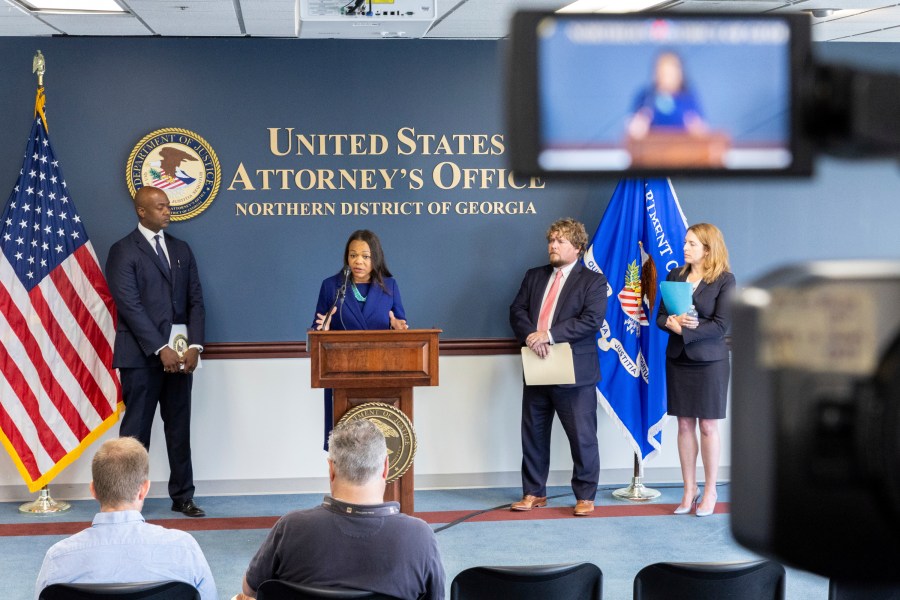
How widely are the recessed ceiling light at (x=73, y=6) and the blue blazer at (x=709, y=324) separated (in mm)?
3284

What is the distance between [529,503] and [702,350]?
133 centimetres

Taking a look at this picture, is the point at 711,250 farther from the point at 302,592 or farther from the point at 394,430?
the point at 302,592

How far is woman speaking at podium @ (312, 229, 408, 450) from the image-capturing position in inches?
207

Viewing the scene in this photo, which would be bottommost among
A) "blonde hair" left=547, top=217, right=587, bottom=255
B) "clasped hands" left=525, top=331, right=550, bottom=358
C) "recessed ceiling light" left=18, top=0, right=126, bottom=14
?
"clasped hands" left=525, top=331, right=550, bottom=358

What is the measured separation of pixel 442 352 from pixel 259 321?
1.14 meters

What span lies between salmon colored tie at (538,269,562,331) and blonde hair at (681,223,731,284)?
0.82 m

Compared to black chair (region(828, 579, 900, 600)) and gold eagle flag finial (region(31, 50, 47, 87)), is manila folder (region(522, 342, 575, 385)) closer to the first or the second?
black chair (region(828, 579, 900, 600))

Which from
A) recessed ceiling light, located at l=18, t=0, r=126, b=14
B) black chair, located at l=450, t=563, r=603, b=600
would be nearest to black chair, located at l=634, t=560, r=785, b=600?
black chair, located at l=450, t=563, r=603, b=600

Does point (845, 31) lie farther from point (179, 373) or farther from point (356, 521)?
point (356, 521)

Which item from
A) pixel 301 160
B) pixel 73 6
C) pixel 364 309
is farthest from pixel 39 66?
pixel 364 309

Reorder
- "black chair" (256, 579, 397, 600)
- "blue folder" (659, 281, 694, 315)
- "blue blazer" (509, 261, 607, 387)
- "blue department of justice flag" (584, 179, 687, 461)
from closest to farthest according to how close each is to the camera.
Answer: "black chair" (256, 579, 397, 600) < "blue folder" (659, 281, 694, 315) < "blue blazer" (509, 261, 607, 387) < "blue department of justice flag" (584, 179, 687, 461)

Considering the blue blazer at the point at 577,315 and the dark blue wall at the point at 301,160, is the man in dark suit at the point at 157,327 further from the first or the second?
the blue blazer at the point at 577,315

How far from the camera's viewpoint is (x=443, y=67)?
6387 millimetres

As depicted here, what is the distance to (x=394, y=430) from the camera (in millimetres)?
4816
